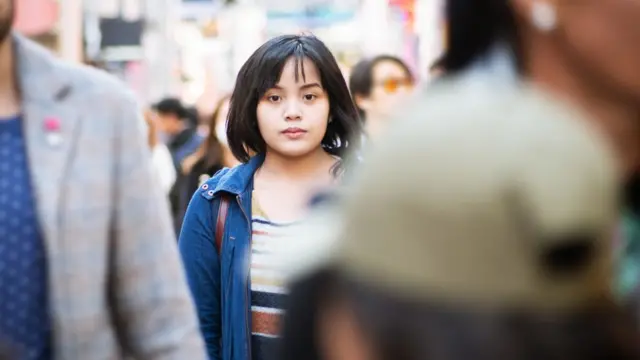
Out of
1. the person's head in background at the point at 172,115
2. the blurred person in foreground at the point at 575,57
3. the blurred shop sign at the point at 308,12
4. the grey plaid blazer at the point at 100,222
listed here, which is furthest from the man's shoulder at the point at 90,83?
the blurred shop sign at the point at 308,12

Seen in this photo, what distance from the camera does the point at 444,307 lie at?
135 cm

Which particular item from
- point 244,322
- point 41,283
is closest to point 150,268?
point 41,283

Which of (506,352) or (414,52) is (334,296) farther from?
(414,52)

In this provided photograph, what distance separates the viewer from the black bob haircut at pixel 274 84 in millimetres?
4535

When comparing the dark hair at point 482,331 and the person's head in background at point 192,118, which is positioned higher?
the dark hair at point 482,331

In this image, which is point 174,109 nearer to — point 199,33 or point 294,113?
point 294,113

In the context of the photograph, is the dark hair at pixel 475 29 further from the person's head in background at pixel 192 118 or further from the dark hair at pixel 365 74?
the person's head in background at pixel 192 118

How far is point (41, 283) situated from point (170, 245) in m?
0.32

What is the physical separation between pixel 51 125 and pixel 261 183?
65.0 inches

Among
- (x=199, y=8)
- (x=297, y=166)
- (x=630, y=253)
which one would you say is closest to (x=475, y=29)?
(x=630, y=253)

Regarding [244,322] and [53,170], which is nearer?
[53,170]

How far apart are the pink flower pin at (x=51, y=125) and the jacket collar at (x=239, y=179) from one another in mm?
1544

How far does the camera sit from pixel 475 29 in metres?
1.91

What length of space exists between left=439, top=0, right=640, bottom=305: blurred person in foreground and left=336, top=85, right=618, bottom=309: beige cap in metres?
0.31
